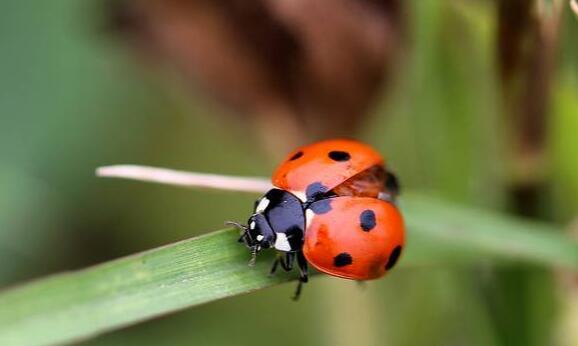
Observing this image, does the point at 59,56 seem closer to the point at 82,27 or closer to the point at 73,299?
the point at 82,27

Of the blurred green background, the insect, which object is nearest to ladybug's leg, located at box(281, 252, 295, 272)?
the insect


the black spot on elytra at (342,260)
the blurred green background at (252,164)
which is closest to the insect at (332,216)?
the black spot on elytra at (342,260)

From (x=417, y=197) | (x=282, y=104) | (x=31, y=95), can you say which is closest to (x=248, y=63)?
(x=282, y=104)

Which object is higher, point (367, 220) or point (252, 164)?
point (367, 220)

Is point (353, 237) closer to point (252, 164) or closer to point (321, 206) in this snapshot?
point (321, 206)

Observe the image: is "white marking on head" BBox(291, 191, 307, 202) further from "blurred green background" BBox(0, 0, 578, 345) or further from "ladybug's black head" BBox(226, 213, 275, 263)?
"blurred green background" BBox(0, 0, 578, 345)

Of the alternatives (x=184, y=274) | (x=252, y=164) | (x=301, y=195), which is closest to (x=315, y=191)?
(x=301, y=195)

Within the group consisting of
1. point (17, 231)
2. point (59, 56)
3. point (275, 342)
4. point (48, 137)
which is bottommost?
point (275, 342)
